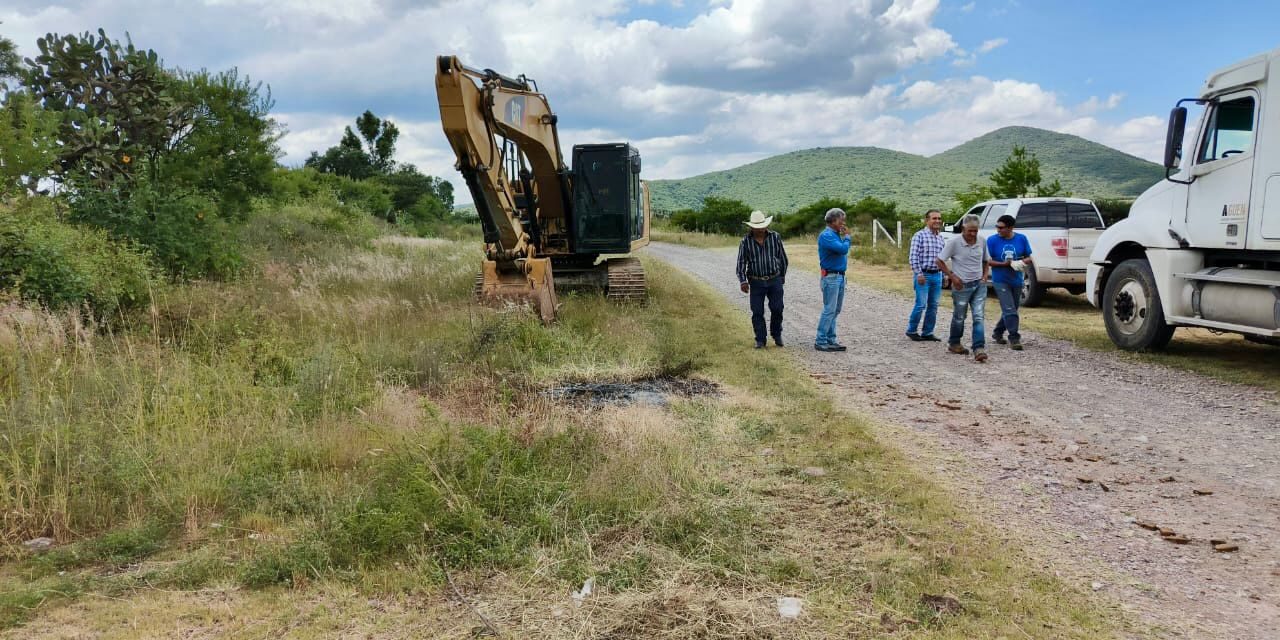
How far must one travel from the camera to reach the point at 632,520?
416 centimetres

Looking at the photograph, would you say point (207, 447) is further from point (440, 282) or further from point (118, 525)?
point (440, 282)

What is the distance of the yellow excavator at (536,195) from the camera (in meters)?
10.0

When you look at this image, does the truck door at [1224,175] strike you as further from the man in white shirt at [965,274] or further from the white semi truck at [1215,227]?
the man in white shirt at [965,274]

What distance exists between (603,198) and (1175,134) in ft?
26.7

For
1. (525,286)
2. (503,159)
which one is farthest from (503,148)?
(525,286)

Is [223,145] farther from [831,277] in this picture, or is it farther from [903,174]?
[903,174]

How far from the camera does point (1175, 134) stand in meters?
8.54

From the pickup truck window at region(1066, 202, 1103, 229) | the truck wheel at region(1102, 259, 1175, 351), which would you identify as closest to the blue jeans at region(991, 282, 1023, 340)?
the truck wheel at region(1102, 259, 1175, 351)

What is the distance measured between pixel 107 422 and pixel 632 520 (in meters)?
3.77

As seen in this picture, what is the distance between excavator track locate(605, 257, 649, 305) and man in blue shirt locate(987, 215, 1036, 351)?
18.7 feet

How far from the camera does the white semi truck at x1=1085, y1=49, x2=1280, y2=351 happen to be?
7.66m

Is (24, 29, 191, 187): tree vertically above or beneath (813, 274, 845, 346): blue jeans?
above

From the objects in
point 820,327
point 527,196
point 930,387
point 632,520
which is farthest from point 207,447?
point 527,196

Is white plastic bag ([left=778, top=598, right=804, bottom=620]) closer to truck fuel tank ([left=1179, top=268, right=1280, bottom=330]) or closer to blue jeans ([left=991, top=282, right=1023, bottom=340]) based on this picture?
truck fuel tank ([left=1179, top=268, right=1280, bottom=330])
